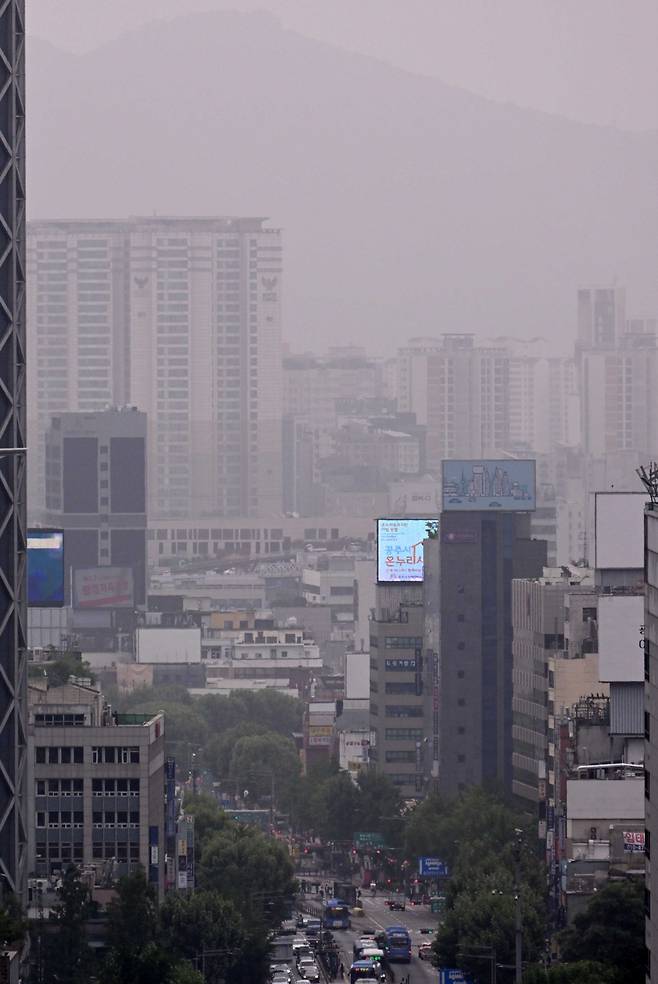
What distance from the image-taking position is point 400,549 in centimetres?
11812

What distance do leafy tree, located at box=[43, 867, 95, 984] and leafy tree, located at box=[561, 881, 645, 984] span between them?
9142 mm

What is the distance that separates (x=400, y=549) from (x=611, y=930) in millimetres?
60408

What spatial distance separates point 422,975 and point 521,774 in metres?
23.3

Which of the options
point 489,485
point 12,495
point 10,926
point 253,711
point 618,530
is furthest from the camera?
point 253,711

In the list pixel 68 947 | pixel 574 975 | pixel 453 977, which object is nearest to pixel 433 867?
pixel 453 977

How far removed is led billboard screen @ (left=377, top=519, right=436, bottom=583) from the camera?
117375mm

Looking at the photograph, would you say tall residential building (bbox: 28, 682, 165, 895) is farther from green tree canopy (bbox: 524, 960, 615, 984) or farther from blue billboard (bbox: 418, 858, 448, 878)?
blue billboard (bbox: 418, 858, 448, 878)

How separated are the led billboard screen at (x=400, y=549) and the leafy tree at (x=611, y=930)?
56.9m

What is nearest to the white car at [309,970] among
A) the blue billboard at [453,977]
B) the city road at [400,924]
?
the city road at [400,924]

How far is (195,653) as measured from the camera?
180m

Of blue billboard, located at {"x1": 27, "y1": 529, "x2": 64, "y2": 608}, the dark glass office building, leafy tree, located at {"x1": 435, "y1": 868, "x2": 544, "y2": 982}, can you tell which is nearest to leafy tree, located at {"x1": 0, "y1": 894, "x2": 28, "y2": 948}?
leafy tree, located at {"x1": 435, "y1": 868, "x2": 544, "y2": 982}

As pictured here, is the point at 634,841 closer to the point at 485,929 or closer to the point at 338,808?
the point at 485,929

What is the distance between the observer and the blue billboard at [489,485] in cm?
11300

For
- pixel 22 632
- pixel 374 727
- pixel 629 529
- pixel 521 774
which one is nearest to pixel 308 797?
pixel 374 727
